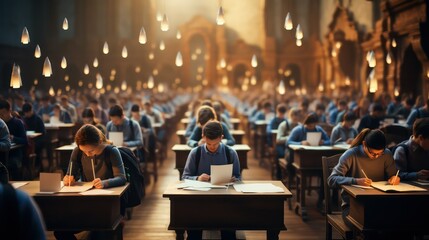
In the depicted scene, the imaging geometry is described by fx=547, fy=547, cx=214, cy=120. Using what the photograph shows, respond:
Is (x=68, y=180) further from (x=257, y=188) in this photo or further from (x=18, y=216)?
(x=18, y=216)

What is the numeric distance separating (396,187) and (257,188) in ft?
3.78

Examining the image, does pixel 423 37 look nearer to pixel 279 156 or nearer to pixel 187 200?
pixel 279 156

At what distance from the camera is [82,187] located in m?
4.61

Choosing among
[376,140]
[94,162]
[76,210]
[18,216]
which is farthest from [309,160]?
[18,216]

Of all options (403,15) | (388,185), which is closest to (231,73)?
(403,15)

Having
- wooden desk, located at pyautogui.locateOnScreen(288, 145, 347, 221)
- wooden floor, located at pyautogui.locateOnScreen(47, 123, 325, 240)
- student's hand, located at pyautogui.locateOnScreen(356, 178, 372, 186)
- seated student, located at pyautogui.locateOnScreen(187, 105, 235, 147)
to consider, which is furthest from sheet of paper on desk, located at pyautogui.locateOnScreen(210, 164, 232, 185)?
wooden desk, located at pyautogui.locateOnScreen(288, 145, 347, 221)

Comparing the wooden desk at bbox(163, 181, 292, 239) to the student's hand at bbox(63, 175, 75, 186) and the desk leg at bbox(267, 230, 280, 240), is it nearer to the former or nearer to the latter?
the desk leg at bbox(267, 230, 280, 240)

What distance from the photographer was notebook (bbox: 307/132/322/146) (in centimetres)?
747

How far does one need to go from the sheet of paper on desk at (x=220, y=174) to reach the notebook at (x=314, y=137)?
2988 mm

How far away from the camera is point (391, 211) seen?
4.37 metres

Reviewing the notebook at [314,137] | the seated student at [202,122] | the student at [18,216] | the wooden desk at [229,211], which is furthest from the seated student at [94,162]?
the notebook at [314,137]

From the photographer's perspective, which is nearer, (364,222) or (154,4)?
(364,222)

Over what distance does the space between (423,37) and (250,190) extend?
1021cm

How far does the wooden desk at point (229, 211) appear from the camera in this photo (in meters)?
4.45
